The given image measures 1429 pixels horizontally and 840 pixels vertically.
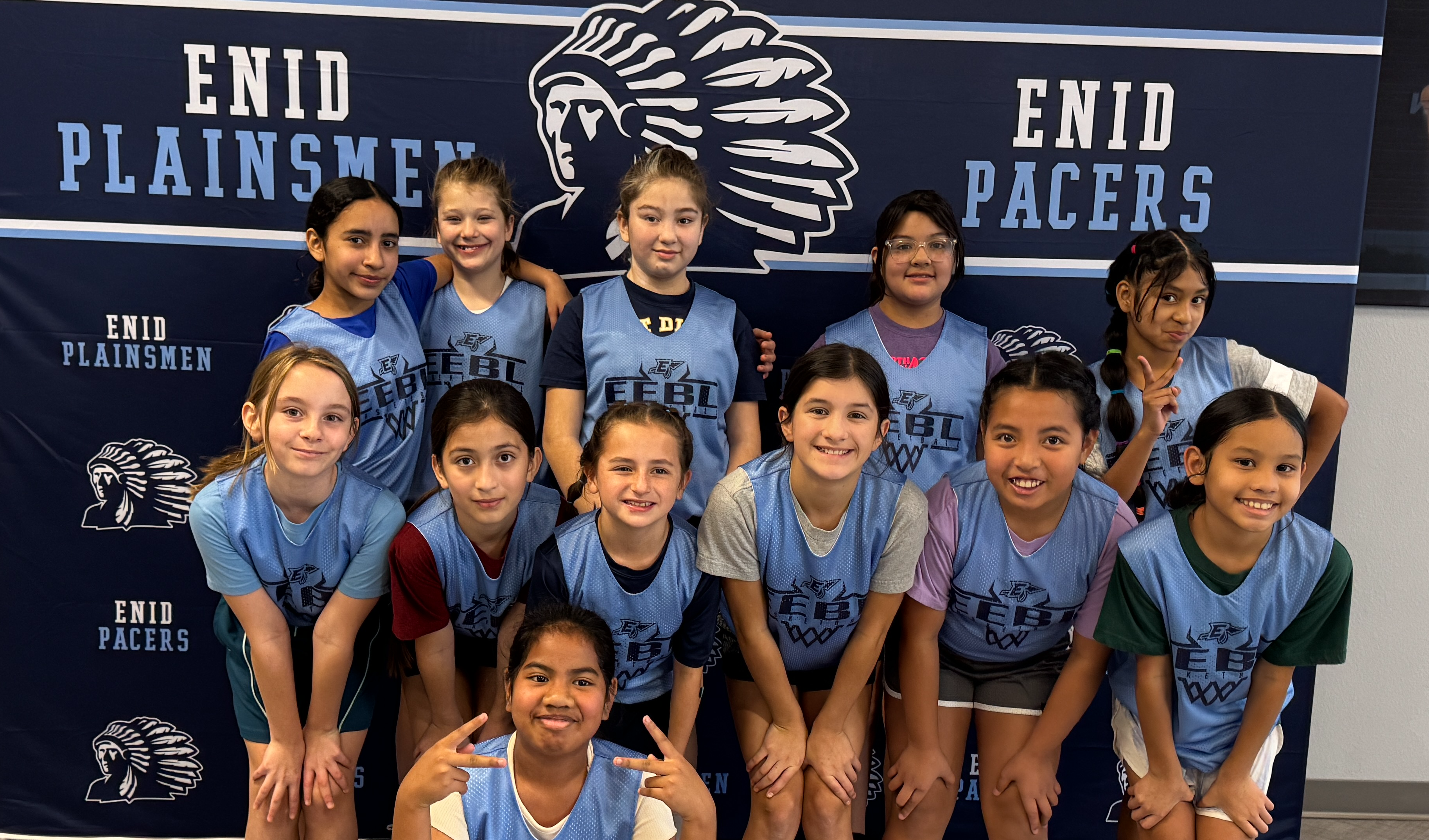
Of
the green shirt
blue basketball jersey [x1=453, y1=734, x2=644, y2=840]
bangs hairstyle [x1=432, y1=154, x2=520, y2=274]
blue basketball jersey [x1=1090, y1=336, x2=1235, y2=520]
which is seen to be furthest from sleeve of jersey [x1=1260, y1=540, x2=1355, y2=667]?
bangs hairstyle [x1=432, y1=154, x2=520, y2=274]

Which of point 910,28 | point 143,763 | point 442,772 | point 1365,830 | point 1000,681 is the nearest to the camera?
point 442,772

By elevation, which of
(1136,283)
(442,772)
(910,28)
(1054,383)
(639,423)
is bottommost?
(442,772)

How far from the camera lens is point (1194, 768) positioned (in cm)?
222

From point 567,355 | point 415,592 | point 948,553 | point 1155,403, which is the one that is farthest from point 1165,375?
point 415,592

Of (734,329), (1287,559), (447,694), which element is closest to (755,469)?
(734,329)

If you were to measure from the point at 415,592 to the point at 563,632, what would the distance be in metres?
0.38

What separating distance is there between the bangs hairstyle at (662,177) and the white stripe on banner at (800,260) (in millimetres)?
373

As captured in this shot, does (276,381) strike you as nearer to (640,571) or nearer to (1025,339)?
(640,571)

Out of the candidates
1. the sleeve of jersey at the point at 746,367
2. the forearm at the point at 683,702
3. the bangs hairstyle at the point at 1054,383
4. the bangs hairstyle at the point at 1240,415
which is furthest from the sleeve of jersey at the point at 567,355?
the bangs hairstyle at the point at 1240,415

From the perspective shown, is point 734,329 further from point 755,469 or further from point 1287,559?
point 1287,559

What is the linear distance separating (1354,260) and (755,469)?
6.14 ft

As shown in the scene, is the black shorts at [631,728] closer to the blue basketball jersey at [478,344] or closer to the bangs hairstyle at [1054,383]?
the blue basketball jersey at [478,344]

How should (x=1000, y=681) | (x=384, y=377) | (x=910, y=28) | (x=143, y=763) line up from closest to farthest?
(x=1000, y=681), (x=384, y=377), (x=910, y=28), (x=143, y=763)

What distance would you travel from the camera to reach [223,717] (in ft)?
9.64
